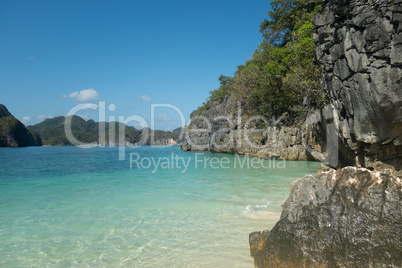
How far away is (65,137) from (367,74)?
501 ft

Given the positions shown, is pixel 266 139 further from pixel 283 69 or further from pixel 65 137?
pixel 65 137

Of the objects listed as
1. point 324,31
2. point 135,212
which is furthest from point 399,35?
point 135,212

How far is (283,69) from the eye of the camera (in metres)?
21.4

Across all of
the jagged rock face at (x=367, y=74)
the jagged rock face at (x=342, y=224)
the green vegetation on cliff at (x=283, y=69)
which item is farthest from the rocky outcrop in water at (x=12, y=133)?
the jagged rock face at (x=342, y=224)

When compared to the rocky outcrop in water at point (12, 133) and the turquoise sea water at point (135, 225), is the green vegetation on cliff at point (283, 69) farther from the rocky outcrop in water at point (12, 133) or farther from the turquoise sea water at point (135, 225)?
the rocky outcrop in water at point (12, 133)

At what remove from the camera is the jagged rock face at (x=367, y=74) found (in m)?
6.24

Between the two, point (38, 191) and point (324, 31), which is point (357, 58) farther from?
point (38, 191)

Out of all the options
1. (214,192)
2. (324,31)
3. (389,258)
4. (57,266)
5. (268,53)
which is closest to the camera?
(389,258)

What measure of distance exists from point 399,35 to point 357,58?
1109 millimetres

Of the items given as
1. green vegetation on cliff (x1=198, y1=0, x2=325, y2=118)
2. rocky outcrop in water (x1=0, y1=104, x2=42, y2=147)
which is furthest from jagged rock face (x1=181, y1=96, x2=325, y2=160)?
rocky outcrop in water (x1=0, y1=104, x2=42, y2=147)

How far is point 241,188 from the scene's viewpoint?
32.6 ft

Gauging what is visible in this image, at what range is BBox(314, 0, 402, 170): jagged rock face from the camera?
6.24 meters

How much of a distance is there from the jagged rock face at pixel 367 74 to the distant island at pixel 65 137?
11987 centimetres


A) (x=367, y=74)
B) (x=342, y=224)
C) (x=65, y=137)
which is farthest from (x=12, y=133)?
(x=342, y=224)
